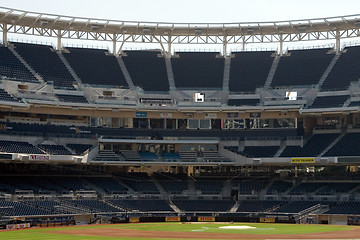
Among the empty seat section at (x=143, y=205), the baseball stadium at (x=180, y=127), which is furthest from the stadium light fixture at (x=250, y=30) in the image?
the empty seat section at (x=143, y=205)

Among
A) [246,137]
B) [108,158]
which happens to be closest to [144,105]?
[108,158]

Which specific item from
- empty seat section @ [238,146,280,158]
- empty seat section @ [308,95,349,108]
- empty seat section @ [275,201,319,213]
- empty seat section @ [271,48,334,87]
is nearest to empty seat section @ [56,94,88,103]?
empty seat section @ [238,146,280,158]

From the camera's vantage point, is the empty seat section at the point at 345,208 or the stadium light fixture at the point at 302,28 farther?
the stadium light fixture at the point at 302,28

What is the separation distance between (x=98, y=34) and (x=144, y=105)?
18675mm

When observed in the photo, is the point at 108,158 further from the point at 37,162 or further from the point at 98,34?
the point at 98,34

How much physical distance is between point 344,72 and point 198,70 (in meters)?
24.5

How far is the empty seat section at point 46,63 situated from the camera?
9112 cm

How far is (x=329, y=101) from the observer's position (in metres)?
88.6

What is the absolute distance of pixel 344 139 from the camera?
286ft

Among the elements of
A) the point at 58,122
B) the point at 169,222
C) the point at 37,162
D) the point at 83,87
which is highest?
the point at 83,87

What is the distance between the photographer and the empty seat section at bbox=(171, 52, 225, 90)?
3838 inches

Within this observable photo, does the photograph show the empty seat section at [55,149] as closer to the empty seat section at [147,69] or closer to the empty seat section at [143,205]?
the empty seat section at [143,205]

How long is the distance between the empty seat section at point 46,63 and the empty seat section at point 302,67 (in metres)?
34.2

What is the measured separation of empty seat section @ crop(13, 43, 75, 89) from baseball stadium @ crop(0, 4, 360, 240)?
26 centimetres
